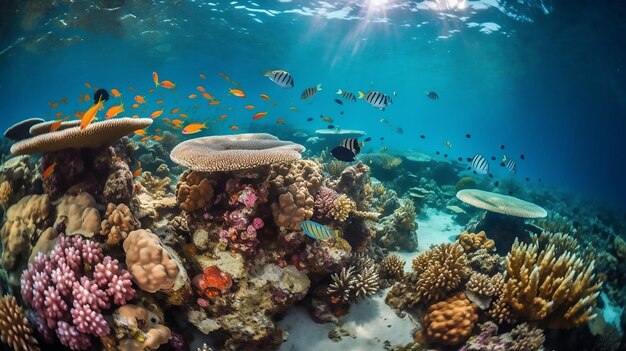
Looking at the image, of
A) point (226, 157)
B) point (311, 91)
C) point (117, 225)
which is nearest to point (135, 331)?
point (117, 225)

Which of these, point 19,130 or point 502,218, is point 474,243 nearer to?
point 502,218

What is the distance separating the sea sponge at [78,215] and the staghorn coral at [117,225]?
157mm

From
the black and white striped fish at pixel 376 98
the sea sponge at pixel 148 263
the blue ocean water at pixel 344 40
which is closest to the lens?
the sea sponge at pixel 148 263

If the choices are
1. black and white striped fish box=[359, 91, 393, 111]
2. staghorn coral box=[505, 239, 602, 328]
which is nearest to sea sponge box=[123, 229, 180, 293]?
staghorn coral box=[505, 239, 602, 328]

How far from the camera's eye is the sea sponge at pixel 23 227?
14.8ft

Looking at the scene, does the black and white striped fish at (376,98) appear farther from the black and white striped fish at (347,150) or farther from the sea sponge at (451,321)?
the sea sponge at (451,321)

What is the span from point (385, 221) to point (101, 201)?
649cm

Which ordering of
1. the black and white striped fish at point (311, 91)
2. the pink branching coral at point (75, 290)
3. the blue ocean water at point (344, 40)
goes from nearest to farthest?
the pink branching coral at point (75, 290)
the black and white striped fish at point (311, 91)
the blue ocean water at point (344, 40)

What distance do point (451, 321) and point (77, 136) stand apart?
5794 mm

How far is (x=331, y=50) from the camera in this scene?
38344mm

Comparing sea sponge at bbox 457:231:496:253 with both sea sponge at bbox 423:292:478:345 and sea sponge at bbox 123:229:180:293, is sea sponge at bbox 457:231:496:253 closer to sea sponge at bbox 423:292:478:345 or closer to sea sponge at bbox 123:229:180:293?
sea sponge at bbox 423:292:478:345

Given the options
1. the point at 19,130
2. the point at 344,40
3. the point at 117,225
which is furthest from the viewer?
the point at 344,40

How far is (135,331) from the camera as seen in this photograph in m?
3.53

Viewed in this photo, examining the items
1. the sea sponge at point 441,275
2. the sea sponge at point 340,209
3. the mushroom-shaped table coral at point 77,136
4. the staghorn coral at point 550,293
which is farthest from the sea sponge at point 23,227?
the staghorn coral at point 550,293
